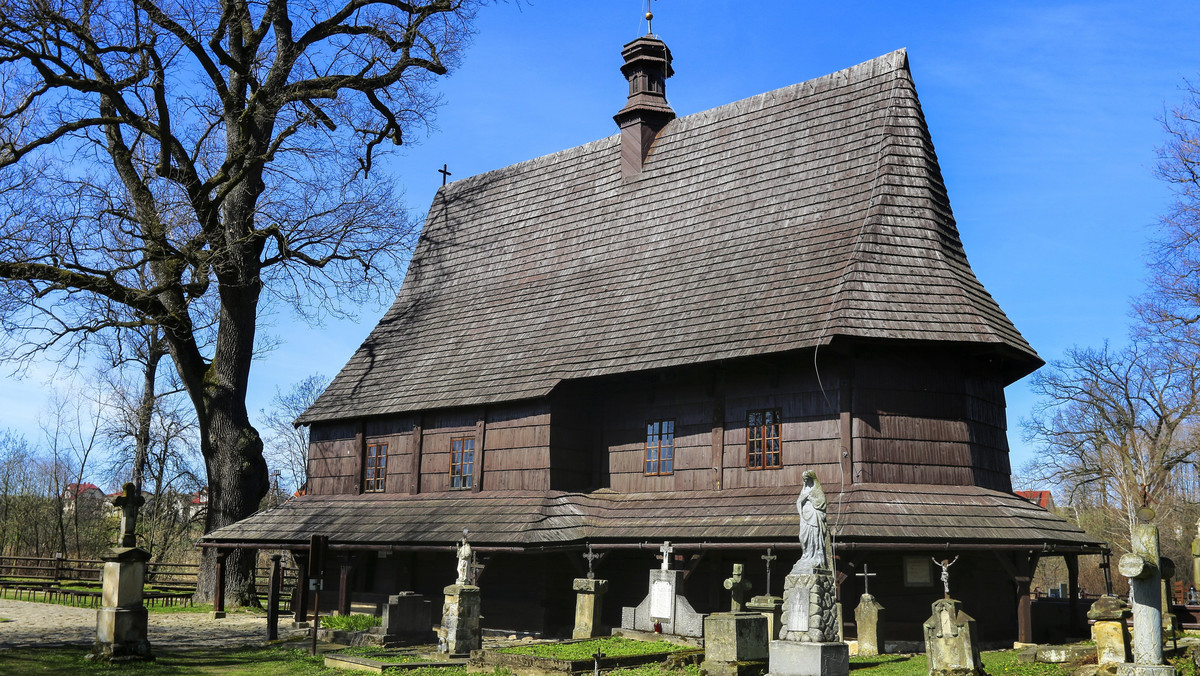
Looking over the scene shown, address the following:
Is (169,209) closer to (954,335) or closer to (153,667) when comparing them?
(153,667)

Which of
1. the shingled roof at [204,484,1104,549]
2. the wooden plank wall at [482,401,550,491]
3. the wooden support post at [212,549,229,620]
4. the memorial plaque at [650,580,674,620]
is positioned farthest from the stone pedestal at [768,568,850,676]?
the wooden support post at [212,549,229,620]

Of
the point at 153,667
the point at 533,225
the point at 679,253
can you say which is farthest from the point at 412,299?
the point at 153,667

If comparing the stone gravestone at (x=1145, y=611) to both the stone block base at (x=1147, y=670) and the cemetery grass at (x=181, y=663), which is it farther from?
the cemetery grass at (x=181, y=663)

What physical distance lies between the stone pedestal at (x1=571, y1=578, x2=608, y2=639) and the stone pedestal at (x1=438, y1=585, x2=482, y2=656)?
2.08 meters

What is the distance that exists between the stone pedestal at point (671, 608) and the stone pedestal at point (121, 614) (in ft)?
25.2

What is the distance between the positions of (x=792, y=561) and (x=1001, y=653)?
345 centimetres

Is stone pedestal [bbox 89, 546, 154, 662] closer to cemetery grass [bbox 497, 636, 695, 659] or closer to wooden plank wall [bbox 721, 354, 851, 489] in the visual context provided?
cemetery grass [bbox 497, 636, 695, 659]

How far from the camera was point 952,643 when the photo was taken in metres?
12.5

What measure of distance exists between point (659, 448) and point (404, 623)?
18.7ft

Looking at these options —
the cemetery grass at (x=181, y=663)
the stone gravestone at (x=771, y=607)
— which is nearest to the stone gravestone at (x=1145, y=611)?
the stone gravestone at (x=771, y=607)

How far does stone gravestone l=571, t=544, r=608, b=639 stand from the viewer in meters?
17.2

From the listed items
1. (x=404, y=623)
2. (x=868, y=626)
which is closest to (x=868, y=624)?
(x=868, y=626)

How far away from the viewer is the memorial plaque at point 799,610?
11320mm

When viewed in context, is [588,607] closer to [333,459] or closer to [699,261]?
[699,261]
